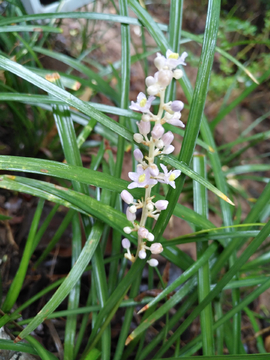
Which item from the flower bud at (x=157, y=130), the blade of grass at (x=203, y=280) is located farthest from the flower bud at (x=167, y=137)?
the blade of grass at (x=203, y=280)

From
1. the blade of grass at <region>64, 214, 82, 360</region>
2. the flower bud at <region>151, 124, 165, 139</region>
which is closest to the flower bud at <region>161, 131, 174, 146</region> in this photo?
the flower bud at <region>151, 124, 165, 139</region>

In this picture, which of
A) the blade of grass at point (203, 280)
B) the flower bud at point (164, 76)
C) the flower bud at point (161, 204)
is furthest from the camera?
the blade of grass at point (203, 280)

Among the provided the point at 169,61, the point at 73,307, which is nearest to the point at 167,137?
the point at 169,61

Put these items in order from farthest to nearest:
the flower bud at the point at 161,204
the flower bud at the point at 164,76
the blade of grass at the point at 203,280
A: the blade of grass at the point at 203,280 < the flower bud at the point at 161,204 < the flower bud at the point at 164,76

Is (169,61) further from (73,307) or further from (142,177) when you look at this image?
(73,307)

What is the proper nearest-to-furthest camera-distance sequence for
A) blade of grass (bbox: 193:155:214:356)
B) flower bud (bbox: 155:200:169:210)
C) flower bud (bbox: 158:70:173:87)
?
flower bud (bbox: 158:70:173:87) < flower bud (bbox: 155:200:169:210) < blade of grass (bbox: 193:155:214:356)

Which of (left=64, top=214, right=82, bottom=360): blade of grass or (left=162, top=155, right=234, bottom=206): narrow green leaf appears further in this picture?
(left=64, top=214, right=82, bottom=360): blade of grass

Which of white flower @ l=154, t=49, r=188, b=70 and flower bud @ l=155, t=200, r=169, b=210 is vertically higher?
white flower @ l=154, t=49, r=188, b=70

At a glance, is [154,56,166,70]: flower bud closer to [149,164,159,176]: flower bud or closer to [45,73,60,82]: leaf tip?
[149,164,159,176]: flower bud

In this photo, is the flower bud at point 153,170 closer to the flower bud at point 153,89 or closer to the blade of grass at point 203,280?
the flower bud at point 153,89

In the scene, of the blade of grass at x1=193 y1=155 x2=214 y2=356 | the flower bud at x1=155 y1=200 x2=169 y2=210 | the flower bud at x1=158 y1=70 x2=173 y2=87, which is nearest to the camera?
the flower bud at x1=158 y1=70 x2=173 y2=87

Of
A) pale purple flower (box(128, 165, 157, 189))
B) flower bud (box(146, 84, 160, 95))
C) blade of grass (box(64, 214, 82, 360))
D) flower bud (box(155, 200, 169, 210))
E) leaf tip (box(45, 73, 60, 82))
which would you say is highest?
leaf tip (box(45, 73, 60, 82))

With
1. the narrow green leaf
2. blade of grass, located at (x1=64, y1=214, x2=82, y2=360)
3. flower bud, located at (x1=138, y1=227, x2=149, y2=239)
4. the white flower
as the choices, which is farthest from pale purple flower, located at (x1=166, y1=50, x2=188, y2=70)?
blade of grass, located at (x1=64, y1=214, x2=82, y2=360)

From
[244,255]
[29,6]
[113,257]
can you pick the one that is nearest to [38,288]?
[113,257]
